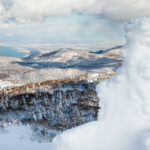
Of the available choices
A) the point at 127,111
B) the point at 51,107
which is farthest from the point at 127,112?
the point at 51,107

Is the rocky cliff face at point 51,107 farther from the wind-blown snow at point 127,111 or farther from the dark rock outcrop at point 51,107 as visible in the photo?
the wind-blown snow at point 127,111

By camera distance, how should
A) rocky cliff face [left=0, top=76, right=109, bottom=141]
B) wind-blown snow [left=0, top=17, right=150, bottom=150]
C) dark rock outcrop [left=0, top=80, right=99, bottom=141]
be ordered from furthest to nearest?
dark rock outcrop [left=0, top=80, right=99, bottom=141], rocky cliff face [left=0, top=76, right=109, bottom=141], wind-blown snow [left=0, top=17, right=150, bottom=150]

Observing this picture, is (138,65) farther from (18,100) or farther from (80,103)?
(18,100)

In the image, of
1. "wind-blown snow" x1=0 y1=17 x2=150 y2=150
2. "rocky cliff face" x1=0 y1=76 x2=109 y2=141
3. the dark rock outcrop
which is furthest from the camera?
the dark rock outcrop

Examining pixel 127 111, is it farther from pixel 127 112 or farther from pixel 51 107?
pixel 51 107

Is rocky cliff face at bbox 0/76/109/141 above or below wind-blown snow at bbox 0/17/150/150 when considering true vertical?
below

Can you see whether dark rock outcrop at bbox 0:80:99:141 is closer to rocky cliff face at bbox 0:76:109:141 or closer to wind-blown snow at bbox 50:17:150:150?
rocky cliff face at bbox 0:76:109:141

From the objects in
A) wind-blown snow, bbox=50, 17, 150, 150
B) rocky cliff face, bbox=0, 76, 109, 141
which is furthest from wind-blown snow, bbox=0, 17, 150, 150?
rocky cliff face, bbox=0, 76, 109, 141

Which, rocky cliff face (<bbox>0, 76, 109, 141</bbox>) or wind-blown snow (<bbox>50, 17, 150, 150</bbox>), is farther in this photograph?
rocky cliff face (<bbox>0, 76, 109, 141</bbox>)
